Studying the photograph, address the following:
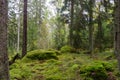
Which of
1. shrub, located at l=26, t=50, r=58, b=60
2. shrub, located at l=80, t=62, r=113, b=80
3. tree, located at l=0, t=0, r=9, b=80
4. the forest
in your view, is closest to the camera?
tree, located at l=0, t=0, r=9, b=80

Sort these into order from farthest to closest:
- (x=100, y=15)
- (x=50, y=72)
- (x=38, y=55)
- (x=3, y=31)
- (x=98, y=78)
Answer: (x=100, y=15) → (x=38, y=55) → (x=50, y=72) → (x=98, y=78) → (x=3, y=31)

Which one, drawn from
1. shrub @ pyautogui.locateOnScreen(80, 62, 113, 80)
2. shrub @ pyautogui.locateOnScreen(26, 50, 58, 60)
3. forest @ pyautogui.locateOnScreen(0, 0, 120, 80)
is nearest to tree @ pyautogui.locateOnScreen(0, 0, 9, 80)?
forest @ pyautogui.locateOnScreen(0, 0, 120, 80)

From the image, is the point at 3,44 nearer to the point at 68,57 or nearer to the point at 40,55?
the point at 40,55

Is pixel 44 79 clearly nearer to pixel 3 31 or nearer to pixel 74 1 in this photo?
pixel 3 31

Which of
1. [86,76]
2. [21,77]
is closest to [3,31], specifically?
[21,77]

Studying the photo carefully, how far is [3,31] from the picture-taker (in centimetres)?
650

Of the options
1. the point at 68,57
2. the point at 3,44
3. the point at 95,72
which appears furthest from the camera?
the point at 68,57

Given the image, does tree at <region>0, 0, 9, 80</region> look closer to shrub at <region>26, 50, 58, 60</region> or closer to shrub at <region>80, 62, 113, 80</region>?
shrub at <region>80, 62, 113, 80</region>

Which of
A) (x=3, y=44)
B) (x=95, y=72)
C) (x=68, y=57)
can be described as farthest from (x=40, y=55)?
(x=3, y=44)

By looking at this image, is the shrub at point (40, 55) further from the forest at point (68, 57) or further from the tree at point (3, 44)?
the tree at point (3, 44)

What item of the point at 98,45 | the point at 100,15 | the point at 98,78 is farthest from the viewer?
the point at 98,45

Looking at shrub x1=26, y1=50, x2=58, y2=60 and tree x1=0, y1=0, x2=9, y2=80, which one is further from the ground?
tree x1=0, y1=0, x2=9, y2=80

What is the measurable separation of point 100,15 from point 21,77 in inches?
525

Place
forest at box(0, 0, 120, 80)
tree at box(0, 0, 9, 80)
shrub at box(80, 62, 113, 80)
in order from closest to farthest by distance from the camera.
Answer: tree at box(0, 0, 9, 80), forest at box(0, 0, 120, 80), shrub at box(80, 62, 113, 80)
